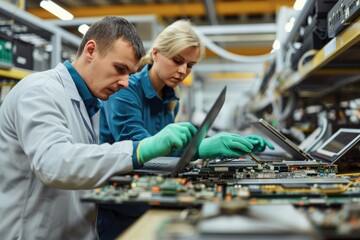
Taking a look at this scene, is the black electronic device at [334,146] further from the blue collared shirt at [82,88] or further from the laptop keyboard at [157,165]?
the blue collared shirt at [82,88]

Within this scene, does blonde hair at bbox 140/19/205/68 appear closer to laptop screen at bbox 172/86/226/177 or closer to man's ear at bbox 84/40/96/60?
man's ear at bbox 84/40/96/60

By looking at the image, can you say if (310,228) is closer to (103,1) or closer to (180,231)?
(180,231)

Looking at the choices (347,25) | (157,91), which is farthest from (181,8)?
(347,25)

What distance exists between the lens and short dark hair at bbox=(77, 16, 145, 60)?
4.98 feet

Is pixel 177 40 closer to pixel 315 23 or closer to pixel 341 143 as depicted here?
pixel 315 23

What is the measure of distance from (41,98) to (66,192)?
0.39 meters

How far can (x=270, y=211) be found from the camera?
81cm

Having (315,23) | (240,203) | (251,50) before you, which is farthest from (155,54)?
(251,50)

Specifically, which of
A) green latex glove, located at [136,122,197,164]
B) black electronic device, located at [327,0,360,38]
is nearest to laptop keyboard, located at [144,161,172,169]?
green latex glove, located at [136,122,197,164]

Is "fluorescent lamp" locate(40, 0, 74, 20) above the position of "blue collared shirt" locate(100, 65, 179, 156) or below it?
above

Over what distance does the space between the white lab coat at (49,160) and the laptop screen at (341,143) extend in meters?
1.08

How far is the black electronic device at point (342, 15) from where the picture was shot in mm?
1458

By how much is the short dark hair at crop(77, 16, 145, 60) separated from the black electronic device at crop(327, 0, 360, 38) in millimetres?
890

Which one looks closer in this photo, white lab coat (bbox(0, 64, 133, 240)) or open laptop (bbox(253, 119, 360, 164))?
white lab coat (bbox(0, 64, 133, 240))
